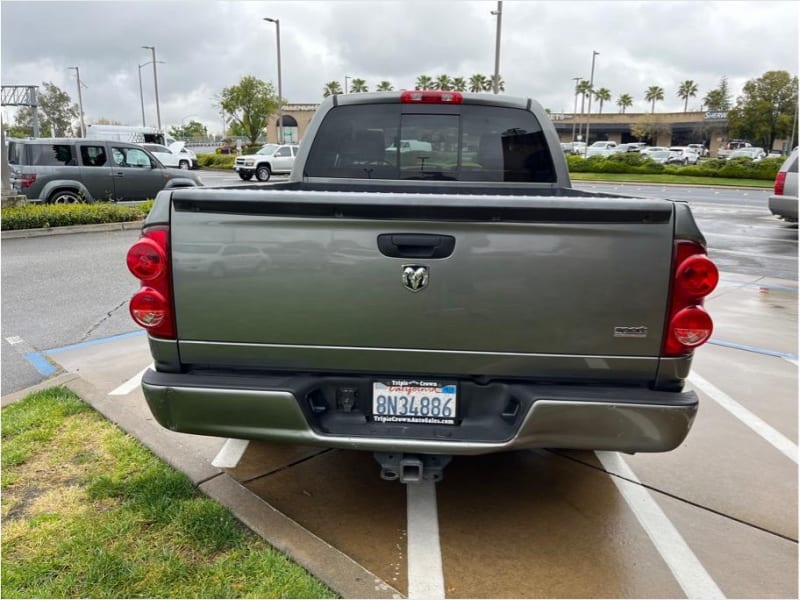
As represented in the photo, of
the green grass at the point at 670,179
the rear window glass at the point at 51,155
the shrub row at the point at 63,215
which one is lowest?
the shrub row at the point at 63,215

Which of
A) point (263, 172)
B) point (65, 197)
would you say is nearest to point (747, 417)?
point (65, 197)

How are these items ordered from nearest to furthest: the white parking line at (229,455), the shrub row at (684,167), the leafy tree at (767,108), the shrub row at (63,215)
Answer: the white parking line at (229,455) → the shrub row at (63,215) → the shrub row at (684,167) → the leafy tree at (767,108)

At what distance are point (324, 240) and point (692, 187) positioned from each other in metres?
31.7

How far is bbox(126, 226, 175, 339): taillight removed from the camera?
2479mm

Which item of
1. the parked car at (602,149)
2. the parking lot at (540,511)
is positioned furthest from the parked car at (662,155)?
the parking lot at (540,511)

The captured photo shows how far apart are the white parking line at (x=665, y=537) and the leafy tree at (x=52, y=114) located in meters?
77.5

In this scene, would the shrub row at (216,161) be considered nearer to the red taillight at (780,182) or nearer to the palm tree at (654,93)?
the red taillight at (780,182)

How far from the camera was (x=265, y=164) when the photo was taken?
29906 millimetres

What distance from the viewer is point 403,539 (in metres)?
2.87

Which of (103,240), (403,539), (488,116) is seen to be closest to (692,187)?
(103,240)

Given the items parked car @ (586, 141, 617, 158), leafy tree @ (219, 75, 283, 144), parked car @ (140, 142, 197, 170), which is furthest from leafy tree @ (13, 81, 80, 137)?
parked car @ (586, 141, 617, 158)

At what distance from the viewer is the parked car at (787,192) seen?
506 inches

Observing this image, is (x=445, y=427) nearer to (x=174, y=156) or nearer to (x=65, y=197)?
(x=65, y=197)

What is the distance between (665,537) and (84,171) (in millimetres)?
14875
